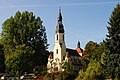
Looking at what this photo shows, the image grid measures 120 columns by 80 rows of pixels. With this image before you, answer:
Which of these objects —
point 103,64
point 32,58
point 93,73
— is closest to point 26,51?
point 32,58

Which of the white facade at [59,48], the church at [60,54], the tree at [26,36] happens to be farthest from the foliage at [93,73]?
the white facade at [59,48]

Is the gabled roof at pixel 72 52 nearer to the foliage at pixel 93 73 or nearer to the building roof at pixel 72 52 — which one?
the building roof at pixel 72 52

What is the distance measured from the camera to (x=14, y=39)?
235 ft

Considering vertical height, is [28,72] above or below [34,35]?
below

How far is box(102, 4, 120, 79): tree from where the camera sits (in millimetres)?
41844

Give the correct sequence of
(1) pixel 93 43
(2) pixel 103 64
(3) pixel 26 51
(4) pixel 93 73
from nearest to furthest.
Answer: (2) pixel 103 64
(4) pixel 93 73
(3) pixel 26 51
(1) pixel 93 43

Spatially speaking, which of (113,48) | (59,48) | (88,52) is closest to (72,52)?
(59,48)

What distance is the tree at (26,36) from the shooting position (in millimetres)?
71306

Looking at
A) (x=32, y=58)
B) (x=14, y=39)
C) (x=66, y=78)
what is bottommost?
(x=66, y=78)

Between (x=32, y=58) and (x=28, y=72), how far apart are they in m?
3.20

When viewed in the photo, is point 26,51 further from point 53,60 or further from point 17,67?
point 53,60

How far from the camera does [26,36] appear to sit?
72.4m

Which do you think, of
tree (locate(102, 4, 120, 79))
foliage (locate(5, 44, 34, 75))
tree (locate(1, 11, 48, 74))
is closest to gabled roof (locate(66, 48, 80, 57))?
tree (locate(1, 11, 48, 74))

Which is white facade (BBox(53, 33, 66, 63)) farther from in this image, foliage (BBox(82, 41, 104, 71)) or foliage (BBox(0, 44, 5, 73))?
foliage (BBox(0, 44, 5, 73))
